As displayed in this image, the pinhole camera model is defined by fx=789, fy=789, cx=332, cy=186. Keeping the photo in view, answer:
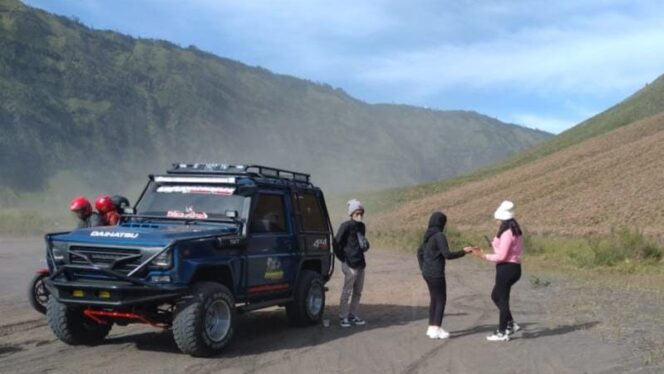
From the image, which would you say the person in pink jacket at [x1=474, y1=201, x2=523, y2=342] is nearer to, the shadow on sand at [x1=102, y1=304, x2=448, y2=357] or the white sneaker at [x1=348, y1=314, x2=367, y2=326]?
the shadow on sand at [x1=102, y1=304, x2=448, y2=357]

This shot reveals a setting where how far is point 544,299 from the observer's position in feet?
51.2

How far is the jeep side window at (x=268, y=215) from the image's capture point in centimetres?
1034

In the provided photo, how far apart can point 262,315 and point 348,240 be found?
2226 mm

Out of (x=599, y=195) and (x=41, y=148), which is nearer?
(x=599, y=195)

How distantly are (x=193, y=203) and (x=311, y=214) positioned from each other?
235 centimetres

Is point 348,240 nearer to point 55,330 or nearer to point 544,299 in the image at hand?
point 55,330

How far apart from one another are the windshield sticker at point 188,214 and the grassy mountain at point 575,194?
→ 2149 centimetres

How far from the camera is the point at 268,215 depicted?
35.2 feet

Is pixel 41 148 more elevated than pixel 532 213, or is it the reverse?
pixel 41 148

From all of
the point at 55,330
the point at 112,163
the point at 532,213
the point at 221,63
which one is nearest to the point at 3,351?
the point at 55,330

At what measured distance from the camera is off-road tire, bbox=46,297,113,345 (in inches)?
367

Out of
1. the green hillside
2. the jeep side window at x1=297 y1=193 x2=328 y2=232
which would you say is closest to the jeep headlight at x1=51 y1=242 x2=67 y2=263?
the jeep side window at x1=297 y1=193 x2=328 y2=232

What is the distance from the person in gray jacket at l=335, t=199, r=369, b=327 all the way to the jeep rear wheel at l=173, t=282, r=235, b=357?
2.87 meters

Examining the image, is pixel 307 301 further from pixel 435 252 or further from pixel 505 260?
pixel 505 260
